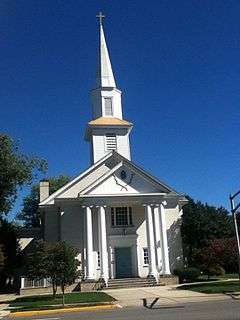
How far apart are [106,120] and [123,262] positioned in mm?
12507

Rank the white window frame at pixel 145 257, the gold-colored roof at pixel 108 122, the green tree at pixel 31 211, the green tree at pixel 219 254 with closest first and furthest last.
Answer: the green tree at pixel 219 254 < the white window frame at pixel 145 257 < the gold-colored roof at pixel 108 122 < the green tree at pixel 31 211

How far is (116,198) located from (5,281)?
40.6 ft

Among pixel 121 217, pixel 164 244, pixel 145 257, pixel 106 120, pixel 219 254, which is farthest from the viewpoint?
pixel 106 120

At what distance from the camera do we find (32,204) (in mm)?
73375

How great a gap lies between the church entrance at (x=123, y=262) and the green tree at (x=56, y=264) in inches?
435

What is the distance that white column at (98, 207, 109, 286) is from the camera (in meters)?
32.8

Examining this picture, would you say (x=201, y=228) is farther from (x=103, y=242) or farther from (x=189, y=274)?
(x=103, y=242)

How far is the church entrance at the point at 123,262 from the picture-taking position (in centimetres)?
3544

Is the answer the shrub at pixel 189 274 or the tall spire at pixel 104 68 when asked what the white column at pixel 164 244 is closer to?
the shrub at pixel 189 274

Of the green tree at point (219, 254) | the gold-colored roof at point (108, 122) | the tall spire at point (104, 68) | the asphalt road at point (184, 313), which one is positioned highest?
the tall spire at point (104, 68)

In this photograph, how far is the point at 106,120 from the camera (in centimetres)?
4056

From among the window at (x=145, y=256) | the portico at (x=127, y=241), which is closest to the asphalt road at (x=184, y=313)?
the portico at (x=127, y=241)

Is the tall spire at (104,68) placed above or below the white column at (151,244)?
above

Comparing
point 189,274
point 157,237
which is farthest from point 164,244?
point 189,274
